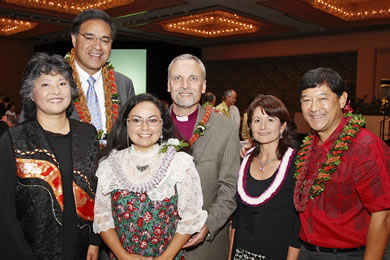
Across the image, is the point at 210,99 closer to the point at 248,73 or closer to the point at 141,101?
the point at 141,101

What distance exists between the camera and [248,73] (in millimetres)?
15148

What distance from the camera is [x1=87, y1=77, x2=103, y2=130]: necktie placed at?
2660 mm

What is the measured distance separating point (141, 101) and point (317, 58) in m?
12.3

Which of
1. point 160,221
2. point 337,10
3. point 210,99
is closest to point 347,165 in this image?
point 160,221

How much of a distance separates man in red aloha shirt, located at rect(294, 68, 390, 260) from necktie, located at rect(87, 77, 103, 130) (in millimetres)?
1514

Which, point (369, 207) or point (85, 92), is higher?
point (85, 92)

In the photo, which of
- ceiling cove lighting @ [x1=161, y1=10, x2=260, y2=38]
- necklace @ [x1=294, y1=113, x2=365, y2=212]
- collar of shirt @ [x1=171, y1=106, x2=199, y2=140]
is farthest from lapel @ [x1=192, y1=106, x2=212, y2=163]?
ceiling cove lighting @ [x1=161, y1=10, x2=260, y2=38]

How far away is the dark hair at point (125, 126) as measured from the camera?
84.1 inches

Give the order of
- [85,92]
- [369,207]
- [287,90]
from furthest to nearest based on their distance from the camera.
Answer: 1. [287,90]
2. [85,92]
3. [369,207]

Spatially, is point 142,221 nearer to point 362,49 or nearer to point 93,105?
point 93,105

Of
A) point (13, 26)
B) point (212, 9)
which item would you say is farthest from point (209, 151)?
point (13, 26)

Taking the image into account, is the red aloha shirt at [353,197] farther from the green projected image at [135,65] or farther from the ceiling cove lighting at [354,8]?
the green projected image at [135,65]

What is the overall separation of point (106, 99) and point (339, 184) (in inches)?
70.0

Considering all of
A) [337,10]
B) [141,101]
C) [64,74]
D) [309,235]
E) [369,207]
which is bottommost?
[309,235]
